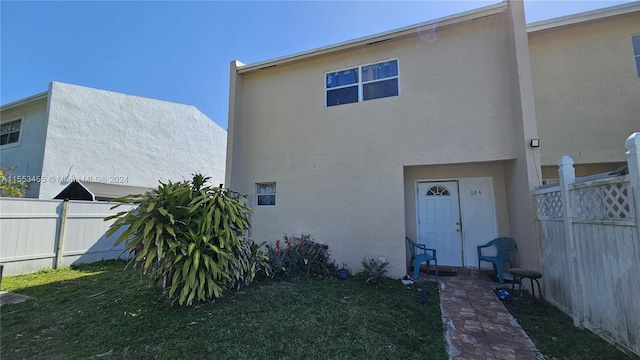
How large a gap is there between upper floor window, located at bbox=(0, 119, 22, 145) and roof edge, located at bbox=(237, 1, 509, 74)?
38.9ft

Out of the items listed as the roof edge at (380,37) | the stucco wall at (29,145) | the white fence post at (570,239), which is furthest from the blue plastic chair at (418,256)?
the stucco wall at (29,145)

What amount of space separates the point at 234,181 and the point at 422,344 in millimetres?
6791

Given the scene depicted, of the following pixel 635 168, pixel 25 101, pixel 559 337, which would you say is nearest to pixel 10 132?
pixel 25 101

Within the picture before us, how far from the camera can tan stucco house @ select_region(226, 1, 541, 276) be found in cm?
620

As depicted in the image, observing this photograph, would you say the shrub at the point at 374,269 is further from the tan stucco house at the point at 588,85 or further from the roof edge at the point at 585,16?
the roof edge at the point at 585,16

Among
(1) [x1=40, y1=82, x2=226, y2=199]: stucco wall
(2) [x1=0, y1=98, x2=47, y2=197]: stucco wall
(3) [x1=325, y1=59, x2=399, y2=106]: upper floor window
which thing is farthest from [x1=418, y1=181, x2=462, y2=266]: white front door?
(2) [x1=0, y1=98, x2=47, y2=197]: stucco wall

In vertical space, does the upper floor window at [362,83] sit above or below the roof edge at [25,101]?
below

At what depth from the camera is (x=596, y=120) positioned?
6430mm

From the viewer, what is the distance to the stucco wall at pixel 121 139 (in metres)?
10.7

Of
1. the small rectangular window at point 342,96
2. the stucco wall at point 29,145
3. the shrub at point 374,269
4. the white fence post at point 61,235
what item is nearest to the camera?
the shrub at point 374,269

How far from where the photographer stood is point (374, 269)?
6125 mm

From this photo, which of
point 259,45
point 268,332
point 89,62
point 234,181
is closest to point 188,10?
point 259,45

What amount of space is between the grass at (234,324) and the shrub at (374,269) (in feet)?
0.68

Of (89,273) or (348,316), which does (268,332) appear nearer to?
(348,316)
